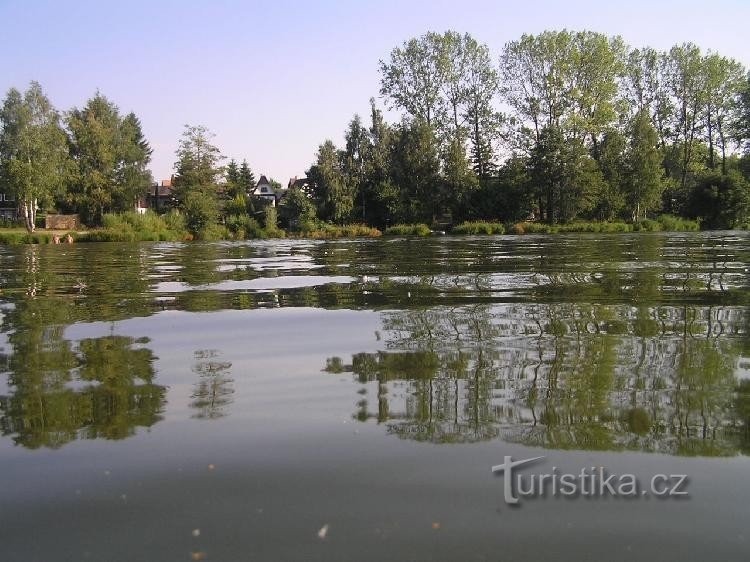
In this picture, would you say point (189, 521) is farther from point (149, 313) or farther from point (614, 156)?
point (614, 156)

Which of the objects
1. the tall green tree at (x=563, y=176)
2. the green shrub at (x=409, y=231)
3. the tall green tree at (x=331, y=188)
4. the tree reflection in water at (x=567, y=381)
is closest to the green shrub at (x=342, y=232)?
the green shrub at (x=409, y=231)

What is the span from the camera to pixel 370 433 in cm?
357

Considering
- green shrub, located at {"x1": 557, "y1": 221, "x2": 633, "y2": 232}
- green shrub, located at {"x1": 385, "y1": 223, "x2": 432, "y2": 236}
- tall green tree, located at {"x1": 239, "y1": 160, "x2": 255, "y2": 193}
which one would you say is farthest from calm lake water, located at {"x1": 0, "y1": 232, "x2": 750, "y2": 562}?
tall green tree, located at {"x1": 239, "y1": 160, "x2": 255, "y2": 193}

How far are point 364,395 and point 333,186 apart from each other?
57.8m

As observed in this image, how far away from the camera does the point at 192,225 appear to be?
2090 inches

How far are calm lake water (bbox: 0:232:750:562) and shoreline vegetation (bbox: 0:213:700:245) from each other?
4280 centimetres

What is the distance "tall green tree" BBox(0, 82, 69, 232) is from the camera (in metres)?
55.1

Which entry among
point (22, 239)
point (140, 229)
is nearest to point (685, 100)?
point (140, 229)

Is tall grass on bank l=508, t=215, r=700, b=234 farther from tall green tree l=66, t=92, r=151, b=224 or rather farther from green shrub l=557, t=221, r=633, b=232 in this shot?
tall green tree l=66, t=92, r=151, b=224

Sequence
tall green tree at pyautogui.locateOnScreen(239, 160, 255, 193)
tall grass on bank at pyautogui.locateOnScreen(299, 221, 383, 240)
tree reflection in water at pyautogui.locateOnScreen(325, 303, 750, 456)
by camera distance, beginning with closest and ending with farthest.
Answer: tree reflection in water at pyautogui.locateOnScreen(325, 303, 750, 456) → tall grass on bank at pyautogui.locateOnScreen(299, 221, 383, 240) → tall green tree at pyautogui.locateOnScreen(239, 160, 255, 193)

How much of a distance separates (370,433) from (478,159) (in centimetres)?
6396

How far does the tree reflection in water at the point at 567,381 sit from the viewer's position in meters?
3.50

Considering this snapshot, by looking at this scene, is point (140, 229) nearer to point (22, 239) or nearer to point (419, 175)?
point (22, 239)

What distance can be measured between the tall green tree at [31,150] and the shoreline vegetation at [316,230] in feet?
14.5
